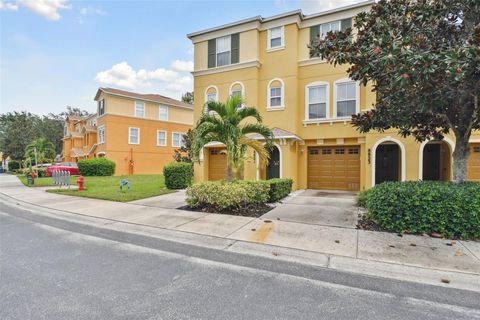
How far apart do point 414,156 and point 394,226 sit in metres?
7.07

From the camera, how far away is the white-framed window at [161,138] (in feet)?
87.3

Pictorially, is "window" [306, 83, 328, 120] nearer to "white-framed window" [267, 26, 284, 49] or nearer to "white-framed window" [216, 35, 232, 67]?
"white-framed window" [267, 26, 284, 49]

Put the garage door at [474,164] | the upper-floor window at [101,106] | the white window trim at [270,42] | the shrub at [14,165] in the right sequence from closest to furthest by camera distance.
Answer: the garage door at [474,164] → the white window trim at [270,42] → the upper-floor window at [101,106] → the shrub at [14,165]

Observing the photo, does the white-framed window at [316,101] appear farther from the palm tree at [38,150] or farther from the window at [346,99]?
the palm tree at [38,150]

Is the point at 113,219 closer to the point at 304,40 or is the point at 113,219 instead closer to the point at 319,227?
the point at 319,227

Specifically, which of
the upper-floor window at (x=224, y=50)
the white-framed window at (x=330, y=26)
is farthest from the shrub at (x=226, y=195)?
the white-framed window at (x=330, y=26)

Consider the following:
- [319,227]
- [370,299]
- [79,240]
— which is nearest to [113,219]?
[79,240]

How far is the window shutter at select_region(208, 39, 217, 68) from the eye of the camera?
1457 centimetres

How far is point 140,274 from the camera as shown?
357 centimetres

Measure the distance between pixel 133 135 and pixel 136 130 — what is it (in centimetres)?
61

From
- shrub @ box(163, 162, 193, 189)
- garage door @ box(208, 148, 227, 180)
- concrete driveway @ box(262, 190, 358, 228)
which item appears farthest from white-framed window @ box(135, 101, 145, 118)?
concrete driveway @ box(262, 190, 358, 228)

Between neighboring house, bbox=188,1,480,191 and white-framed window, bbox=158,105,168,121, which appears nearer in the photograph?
neighboring house, bbox=188,1,480,191

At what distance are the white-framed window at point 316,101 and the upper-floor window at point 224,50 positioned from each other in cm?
464

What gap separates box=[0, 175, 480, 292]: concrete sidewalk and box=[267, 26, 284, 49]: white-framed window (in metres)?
10.5
